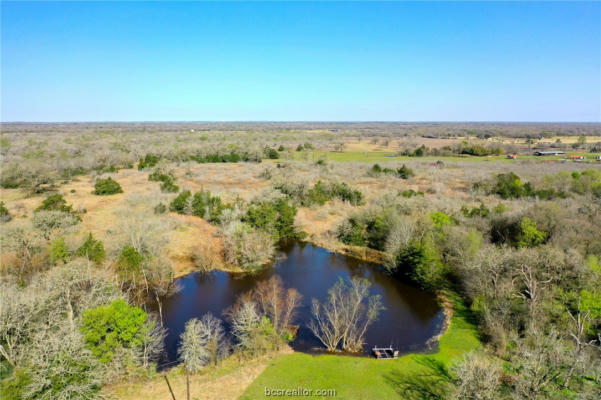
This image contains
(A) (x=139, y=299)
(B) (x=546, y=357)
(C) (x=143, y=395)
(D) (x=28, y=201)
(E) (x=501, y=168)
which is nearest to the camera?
(B) (x=546, y=357)

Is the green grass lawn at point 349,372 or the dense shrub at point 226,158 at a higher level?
the dense shrub at point 226,158

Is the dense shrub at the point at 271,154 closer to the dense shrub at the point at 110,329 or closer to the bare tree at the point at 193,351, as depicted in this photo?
the bare tree at the point at 193,351

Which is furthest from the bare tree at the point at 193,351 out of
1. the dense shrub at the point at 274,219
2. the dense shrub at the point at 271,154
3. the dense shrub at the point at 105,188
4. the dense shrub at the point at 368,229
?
the dense shrub at the point at 271,154

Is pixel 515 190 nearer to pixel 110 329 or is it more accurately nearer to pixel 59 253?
pixel 110 329

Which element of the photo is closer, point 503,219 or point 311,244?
point 503,219

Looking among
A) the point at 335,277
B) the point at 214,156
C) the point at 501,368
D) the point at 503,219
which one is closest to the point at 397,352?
the point at 501,368

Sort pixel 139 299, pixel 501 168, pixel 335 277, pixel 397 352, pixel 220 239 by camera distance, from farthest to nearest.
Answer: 1. pixel 501 168
2. pixel 220 239
3. pixel 335 277
4. pixel 139 299
5. pixel 397 352

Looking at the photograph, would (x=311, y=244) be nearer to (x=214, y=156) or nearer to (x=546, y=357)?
(x=546, y=357)
